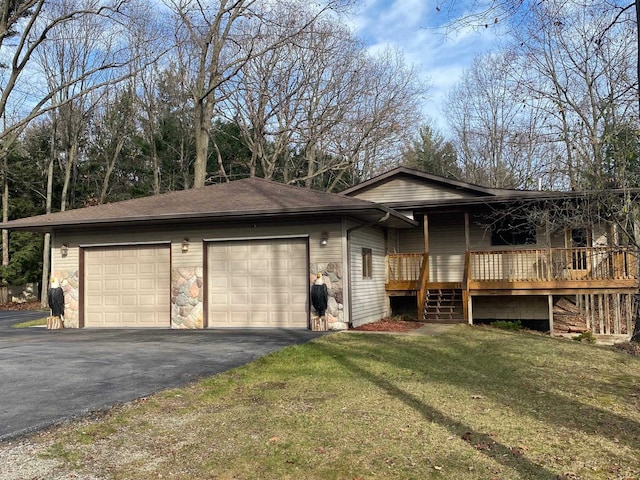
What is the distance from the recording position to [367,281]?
→ 46.8 feet

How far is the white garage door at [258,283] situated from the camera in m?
12.8

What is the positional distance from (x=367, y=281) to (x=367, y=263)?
0.47 m

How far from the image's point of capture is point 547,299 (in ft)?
51.1

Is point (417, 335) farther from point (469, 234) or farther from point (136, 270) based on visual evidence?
point (136, 270)

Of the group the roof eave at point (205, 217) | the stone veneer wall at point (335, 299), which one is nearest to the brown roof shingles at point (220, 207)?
the roof eave at point (205, 217)

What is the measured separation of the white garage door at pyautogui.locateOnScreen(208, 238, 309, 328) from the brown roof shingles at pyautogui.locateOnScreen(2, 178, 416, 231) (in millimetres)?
928

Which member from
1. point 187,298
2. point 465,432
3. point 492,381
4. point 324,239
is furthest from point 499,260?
point 465,432

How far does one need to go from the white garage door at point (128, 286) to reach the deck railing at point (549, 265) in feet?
26.7

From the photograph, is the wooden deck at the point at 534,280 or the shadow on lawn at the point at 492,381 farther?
the wooden deck at the point at 534,280

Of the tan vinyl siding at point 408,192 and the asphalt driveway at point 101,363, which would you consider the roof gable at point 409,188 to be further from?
the asphalt driveway at point 101,363

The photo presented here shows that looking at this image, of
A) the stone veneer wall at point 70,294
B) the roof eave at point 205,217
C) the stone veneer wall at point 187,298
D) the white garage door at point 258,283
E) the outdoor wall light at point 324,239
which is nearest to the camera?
the roof eave at point 205,217

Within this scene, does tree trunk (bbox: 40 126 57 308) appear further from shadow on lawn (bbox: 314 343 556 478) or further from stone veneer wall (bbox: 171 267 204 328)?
shadow on lawn (bbox: 314 343 556 478)

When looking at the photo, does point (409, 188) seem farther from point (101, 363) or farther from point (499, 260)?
point (101, 363)

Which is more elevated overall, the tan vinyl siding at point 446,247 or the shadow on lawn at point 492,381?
the tan vinyl siding at point 446,247
